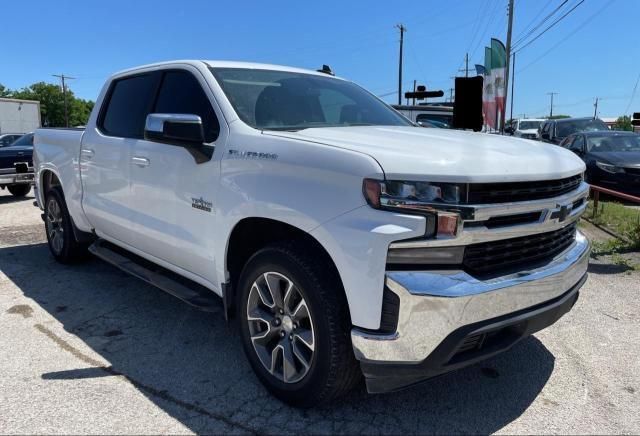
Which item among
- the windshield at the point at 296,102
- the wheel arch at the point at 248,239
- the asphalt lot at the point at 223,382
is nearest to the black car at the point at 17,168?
the asphalt lot at the point at 223,382

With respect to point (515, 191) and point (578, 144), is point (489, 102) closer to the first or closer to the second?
point (578, 144)

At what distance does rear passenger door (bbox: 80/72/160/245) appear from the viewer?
4.19 m

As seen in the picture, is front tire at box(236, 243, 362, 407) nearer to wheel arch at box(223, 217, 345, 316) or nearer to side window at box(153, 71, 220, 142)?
wheel arch at box(223, 217, 345, 316)

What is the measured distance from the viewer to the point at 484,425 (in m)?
2.76

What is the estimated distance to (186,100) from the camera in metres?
3.75

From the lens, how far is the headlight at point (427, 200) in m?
2.34

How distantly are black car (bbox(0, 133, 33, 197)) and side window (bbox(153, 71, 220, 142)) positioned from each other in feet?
27.7

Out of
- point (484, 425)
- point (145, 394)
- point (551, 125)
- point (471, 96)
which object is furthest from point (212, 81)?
point (551, 125)

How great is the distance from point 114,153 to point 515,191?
3102mm

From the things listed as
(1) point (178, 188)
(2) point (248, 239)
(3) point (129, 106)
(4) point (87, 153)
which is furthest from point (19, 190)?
(2) point (248, 239)

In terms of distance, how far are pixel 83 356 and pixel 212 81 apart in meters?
1.98

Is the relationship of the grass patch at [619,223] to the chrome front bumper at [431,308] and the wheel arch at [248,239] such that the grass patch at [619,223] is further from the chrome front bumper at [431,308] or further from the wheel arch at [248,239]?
the wheel arch at [248,239]

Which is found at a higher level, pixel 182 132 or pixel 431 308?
pixel 182 132

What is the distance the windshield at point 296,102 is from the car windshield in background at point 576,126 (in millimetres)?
12268
